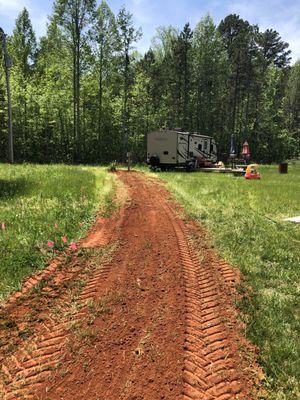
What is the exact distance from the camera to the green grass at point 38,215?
595 cm

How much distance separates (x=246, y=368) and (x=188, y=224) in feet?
18.5

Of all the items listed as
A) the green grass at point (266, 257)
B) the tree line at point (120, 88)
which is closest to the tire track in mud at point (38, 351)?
the green grass at point (266, 257)

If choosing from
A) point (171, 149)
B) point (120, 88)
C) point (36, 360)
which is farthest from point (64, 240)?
point (120, 88)

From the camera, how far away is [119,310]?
14.8ft

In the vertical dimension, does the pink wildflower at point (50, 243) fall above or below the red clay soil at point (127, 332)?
above

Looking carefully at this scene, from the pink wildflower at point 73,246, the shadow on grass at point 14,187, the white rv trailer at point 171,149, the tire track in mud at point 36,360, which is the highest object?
the white rv trailer at point 171,149

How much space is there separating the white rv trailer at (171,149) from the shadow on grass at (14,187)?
514 inches

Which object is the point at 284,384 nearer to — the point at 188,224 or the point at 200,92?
the point at 188,224

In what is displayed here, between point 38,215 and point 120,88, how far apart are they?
3324 centimetres

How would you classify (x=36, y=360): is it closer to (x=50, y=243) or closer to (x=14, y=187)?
(x=50, y=243)

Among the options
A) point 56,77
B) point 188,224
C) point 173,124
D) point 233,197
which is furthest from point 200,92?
point 188,224

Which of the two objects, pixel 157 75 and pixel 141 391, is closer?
pixel 141 391

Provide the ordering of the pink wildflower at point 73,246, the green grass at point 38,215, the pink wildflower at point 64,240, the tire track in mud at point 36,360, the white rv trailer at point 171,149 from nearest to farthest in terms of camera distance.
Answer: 1. the tire track in mud at point 36,360
2. the green grass at point 38,215
3. the pink wildflower at point 73,246
4. the pink wildflower at point 64,240
5. the white rv trailer at point 171,149

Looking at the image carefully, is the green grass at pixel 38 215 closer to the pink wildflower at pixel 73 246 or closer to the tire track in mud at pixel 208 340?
the pink wildflower at pixel 73 246
